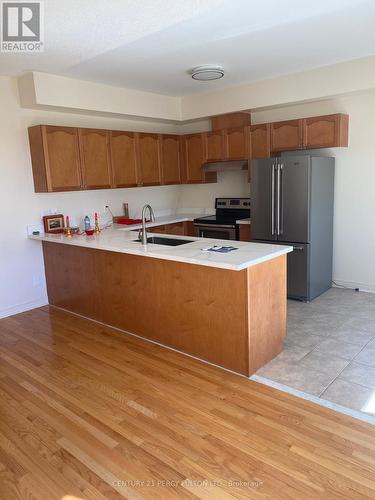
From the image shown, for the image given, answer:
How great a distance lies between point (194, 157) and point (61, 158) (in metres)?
2.09

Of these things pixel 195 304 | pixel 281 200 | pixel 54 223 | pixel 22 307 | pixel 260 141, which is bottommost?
pixel 22 307

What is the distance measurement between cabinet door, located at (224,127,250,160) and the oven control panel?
2.17 feet

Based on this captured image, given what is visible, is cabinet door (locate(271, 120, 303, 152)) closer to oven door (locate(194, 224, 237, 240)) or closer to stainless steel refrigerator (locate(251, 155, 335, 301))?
stainless steel refrigerator (locate(251, 155, 335, 301))

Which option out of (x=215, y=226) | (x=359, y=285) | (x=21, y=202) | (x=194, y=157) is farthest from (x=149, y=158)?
(x=359, y=285)

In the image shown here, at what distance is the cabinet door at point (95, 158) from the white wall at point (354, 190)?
2357 mm

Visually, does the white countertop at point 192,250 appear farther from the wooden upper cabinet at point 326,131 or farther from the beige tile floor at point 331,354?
the wooden upper cabinet at point 326,131

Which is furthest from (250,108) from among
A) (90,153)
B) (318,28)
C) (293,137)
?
(90,153)

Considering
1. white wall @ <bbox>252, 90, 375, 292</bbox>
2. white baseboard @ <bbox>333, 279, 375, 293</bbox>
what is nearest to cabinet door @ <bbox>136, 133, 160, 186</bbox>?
white wall @ <bbox>252, 90, 375, 292</bbox>

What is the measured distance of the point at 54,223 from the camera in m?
4.61

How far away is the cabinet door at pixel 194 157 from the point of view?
5617mm

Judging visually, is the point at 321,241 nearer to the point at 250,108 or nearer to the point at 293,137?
the point at 293,137

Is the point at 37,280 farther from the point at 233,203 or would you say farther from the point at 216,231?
the point at 233,203

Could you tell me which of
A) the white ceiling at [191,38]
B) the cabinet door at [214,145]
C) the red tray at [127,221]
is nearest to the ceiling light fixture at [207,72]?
the white ceiling at [191,38]

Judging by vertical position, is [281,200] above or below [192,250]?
above
